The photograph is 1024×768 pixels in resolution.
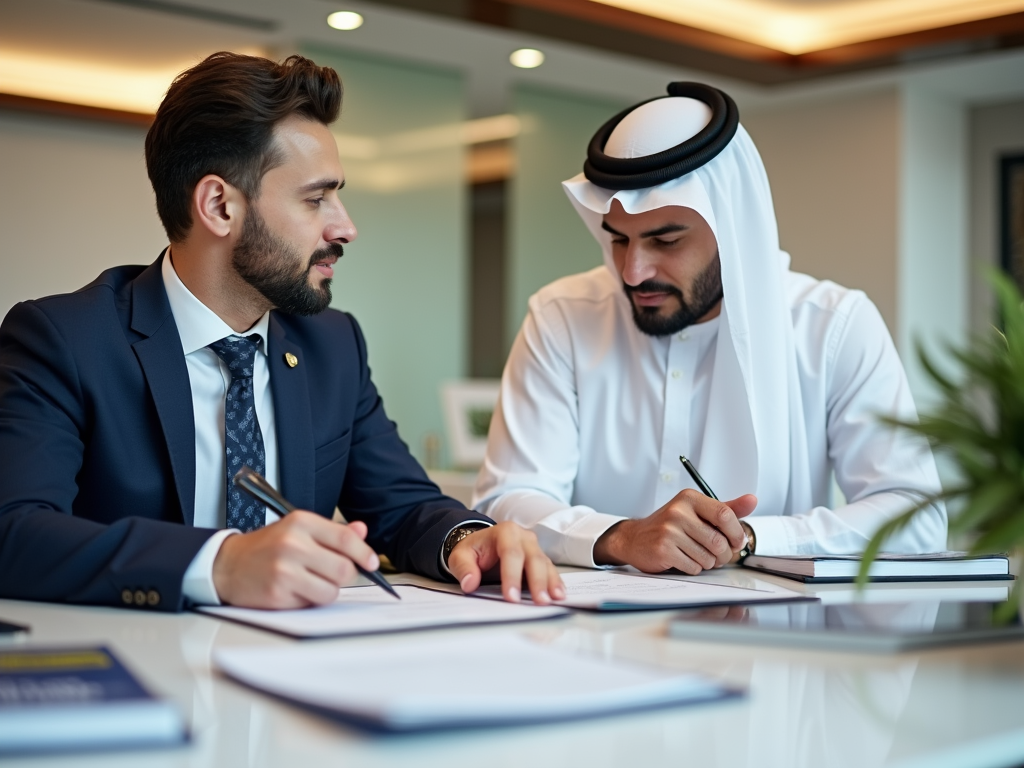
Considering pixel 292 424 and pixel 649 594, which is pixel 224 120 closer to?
pixel 292 424

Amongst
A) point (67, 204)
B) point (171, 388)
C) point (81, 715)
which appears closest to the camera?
point (81, 715)

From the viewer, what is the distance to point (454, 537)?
1843 millimetres

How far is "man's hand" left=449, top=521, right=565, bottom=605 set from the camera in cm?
151

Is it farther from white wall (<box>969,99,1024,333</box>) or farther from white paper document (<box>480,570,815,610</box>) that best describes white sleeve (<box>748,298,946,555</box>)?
white wall (<box>969,99,1024,333</box>)

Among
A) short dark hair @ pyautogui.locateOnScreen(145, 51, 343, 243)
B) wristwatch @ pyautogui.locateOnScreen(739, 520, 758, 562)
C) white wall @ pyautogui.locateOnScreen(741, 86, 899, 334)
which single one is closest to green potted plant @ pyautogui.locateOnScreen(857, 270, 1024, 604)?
wristwatch @ pyautogui.locateOnScreen(739, 520, 758, 562)

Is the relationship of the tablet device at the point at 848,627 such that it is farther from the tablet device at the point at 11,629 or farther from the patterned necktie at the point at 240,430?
the patterned necktie at the point at 240,430

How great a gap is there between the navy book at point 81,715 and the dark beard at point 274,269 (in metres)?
1.36

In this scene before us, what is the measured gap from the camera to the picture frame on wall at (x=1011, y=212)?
767cm

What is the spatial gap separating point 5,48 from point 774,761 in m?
7.12

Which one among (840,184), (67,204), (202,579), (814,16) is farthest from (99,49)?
(202,579)

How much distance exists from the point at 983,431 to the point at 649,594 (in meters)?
0.61

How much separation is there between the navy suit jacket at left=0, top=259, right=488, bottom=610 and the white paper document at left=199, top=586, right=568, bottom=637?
0.49 feet

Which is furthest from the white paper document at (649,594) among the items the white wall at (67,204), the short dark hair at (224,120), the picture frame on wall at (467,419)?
the white wall at (67,204)

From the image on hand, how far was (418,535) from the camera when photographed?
197 cm
